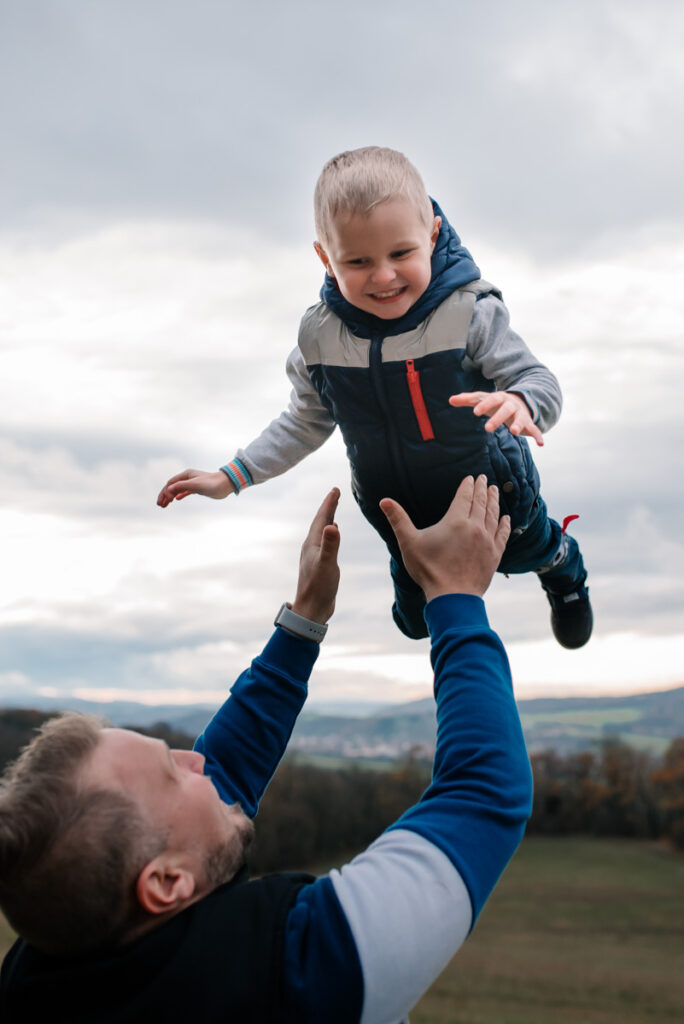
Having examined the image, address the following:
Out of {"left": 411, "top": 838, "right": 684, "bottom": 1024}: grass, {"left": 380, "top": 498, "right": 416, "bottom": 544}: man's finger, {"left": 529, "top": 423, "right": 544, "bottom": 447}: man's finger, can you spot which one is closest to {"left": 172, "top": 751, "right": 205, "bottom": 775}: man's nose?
{"left": 380, "top": 498, "right": 416, "bottom": 544}: man's finger

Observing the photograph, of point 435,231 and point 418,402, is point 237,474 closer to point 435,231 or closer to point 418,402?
point 418,402

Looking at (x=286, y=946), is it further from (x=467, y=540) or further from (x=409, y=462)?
(x=409, y=462)

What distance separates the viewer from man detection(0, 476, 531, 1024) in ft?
8.21

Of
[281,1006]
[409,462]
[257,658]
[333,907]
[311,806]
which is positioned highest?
[409,462]

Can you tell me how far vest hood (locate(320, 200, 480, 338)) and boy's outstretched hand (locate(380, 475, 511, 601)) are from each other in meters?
0.64

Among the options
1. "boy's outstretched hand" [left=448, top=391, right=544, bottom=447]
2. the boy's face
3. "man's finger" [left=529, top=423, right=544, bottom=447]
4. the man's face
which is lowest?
the man's face

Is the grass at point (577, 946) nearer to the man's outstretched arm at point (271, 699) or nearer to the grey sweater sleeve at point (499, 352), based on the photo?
the man's outstretched arm at point (271, 699)

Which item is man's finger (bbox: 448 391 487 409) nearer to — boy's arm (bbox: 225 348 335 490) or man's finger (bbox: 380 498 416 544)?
man's finger (bbox: 380 498 416 544)

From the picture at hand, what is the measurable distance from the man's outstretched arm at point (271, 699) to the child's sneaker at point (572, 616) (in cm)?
136

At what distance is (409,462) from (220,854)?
137cm

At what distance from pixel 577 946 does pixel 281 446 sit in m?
83.6

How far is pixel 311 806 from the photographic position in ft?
162

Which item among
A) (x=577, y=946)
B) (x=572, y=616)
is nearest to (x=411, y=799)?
(x=577, y=946)

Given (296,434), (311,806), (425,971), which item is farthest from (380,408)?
(311,806)
